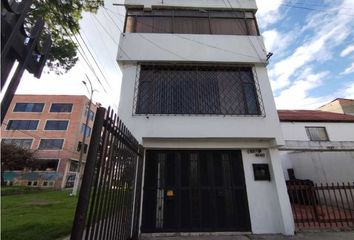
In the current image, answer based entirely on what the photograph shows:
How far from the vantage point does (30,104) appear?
3616cm

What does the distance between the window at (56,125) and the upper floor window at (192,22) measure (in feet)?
104

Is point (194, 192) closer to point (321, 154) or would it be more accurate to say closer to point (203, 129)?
point (203, 129)

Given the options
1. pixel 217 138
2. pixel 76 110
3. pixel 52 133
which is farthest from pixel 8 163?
pixel 217 138

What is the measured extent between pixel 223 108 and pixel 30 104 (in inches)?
1609

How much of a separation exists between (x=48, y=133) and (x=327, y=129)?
38.4 meters

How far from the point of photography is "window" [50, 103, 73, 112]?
117ft

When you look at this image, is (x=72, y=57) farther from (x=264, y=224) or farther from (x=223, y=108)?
(x=264, y=224)

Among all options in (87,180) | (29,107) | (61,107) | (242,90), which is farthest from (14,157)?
(87,180)

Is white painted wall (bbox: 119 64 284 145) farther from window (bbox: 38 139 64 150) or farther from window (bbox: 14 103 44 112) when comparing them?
window (bbox: 14 103 44 112)

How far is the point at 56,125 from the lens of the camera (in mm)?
34500

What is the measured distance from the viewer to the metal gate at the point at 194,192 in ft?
19.6

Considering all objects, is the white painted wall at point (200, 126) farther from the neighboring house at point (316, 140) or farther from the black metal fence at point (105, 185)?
the neighboring house at point (316, 140)

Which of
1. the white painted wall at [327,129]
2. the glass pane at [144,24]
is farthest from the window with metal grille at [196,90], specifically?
the white painted wall at [327,129]

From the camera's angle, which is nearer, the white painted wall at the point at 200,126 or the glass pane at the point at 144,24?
the white painted wall at the point at 200,126
